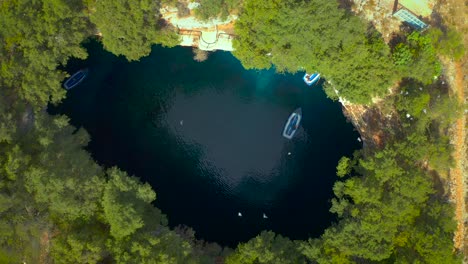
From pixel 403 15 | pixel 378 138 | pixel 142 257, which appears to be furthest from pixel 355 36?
pixel 142 257

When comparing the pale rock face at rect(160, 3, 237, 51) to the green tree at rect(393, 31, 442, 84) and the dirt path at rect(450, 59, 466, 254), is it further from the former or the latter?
the dirt path at rect(450, 59, 466, 254)

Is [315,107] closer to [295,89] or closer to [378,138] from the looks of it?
[295,89]

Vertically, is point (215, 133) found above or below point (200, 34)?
below

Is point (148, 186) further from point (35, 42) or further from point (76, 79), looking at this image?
point (35, 42)

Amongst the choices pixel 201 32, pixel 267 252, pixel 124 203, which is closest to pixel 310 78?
pixel 201 32

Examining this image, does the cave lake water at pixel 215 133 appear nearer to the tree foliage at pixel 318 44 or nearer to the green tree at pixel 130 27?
the green tree at pixel 130 27

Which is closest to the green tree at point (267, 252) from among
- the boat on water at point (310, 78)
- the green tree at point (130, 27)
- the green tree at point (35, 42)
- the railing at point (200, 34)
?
the boat on water at point (310, 78)

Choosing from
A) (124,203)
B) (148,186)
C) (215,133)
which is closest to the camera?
(124,203)

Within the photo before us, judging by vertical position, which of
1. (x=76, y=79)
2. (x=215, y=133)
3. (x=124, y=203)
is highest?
(x=76, y=79)
